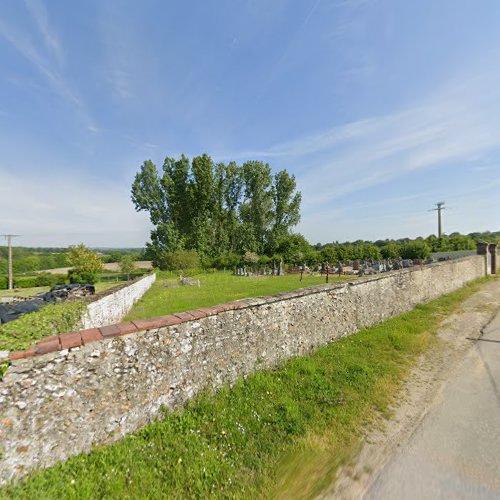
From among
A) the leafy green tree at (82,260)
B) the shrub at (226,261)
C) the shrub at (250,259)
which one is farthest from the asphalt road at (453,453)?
→ the leafy green tree at (82,260)

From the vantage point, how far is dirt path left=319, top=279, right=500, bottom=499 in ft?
7.50

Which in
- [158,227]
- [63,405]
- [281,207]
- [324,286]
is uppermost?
[281,207]

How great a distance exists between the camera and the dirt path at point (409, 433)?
7.50ft

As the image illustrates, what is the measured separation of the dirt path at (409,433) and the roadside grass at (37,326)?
3.46 metres

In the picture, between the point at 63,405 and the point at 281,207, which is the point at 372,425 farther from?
the point at 281,207

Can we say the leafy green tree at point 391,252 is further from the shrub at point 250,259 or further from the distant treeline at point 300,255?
the shrub at point 250,259

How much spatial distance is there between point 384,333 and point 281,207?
35.4 meters

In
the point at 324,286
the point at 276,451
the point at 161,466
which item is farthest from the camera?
the point at 324,286

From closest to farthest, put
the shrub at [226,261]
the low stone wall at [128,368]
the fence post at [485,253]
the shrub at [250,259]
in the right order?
1. the low stone wall at [128,368]
2. the fence post at [485,253]
3. the shrub at [250,259]
4. the shrub at [226,261]

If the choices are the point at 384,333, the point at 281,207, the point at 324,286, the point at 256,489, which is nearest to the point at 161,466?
the point at 256,489

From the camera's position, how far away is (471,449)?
2639 millimetres

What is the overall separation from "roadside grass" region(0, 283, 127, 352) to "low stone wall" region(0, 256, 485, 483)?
0.95ft

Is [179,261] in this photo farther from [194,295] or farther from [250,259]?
[194,295]

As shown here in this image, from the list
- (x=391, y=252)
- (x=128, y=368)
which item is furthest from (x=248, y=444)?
(x=391, y=252)
